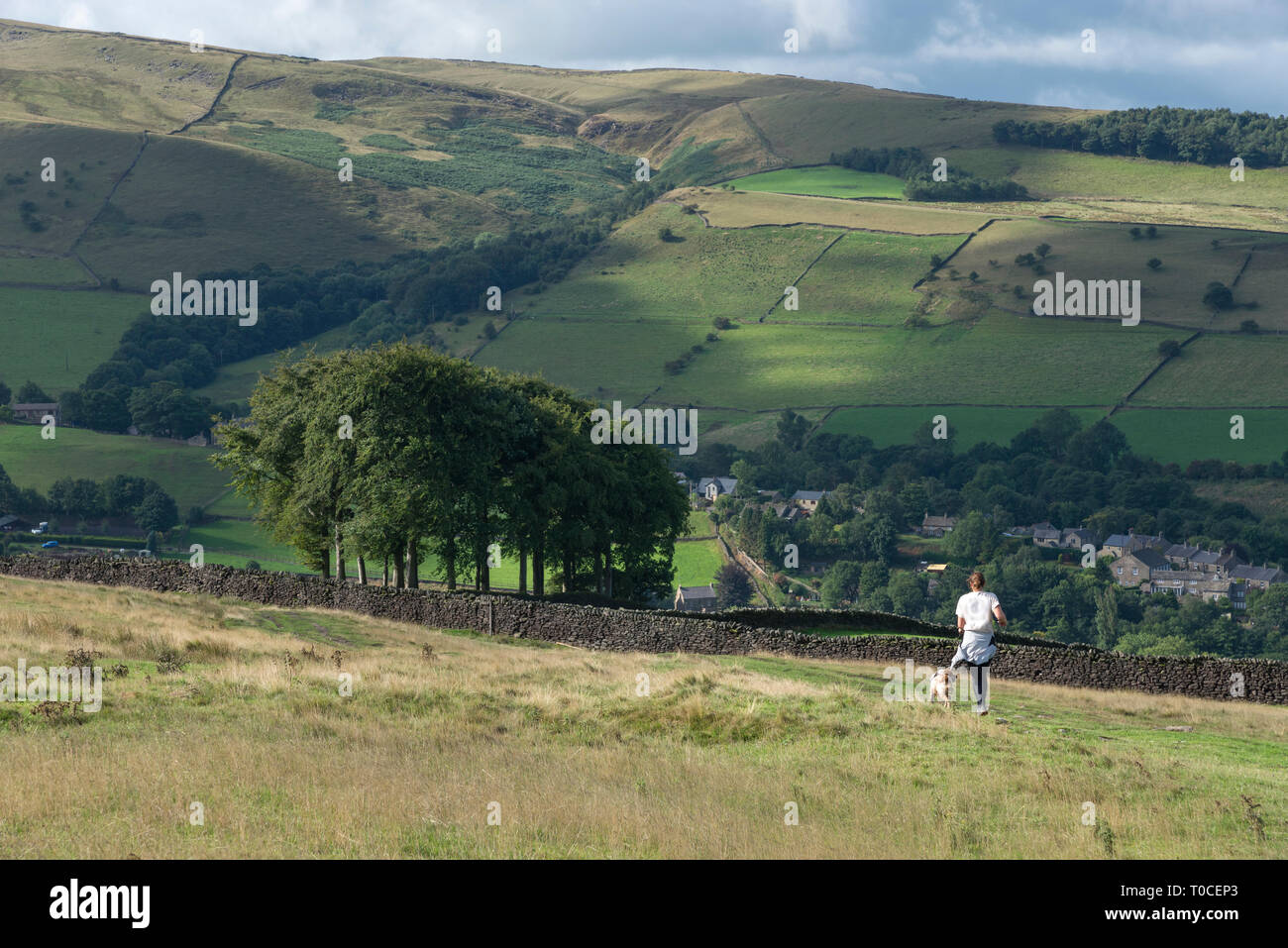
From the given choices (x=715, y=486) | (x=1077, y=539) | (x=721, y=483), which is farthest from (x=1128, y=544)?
(x=721, y=483)

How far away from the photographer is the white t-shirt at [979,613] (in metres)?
18.0

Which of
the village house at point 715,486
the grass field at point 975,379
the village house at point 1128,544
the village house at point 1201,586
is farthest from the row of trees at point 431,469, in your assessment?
the grass field at point 975,379

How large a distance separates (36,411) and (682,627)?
6478 inches

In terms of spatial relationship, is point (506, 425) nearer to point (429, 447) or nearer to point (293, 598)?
point (429, 447)

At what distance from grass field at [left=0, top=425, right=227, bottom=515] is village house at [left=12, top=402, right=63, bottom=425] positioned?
20447 mm

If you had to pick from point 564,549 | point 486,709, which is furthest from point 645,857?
point 564,549

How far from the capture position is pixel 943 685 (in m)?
21.0

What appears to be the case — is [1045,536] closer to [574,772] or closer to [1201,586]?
[1201,586]

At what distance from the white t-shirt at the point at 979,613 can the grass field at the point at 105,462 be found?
128977 mm

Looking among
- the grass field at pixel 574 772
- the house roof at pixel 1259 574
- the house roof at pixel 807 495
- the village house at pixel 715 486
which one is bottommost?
the house roof at pixel 1259 574

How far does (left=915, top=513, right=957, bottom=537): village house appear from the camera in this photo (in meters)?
168

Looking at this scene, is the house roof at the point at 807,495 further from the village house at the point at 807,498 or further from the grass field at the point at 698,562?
the grass field at the point at 698,562

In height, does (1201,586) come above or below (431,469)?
below

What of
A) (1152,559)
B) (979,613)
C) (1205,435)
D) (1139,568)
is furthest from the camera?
(1205,435)
